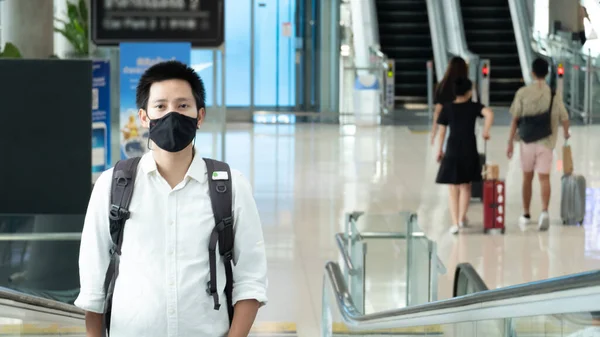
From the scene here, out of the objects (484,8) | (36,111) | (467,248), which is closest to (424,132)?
(484,8)

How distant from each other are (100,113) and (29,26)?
1494 millimetres

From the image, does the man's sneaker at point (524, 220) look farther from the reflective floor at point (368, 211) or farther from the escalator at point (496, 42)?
the escalator at point (496, 42)

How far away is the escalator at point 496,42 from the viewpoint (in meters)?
25.5

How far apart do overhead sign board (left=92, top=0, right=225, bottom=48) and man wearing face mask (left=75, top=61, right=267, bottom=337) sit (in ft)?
24.5

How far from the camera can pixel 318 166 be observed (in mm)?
16672

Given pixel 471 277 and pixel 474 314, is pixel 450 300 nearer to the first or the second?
pixel 474 314

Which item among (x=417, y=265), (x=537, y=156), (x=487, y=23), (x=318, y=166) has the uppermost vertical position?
(x=487, y=23)

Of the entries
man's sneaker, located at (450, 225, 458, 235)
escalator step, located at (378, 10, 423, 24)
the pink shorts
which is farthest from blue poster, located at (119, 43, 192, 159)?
escalator step, located at (378, 10, 423, 24)

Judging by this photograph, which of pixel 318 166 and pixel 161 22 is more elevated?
pixel 161 22

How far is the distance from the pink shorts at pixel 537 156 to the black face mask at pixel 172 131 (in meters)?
8.64

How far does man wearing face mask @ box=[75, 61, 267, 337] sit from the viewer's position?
3221 mm

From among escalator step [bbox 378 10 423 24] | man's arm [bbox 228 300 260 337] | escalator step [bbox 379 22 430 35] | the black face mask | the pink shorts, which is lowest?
the pink shorts

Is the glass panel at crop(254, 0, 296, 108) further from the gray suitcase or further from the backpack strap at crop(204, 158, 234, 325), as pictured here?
the backpack strap at crop(204, 158, 234, 325)

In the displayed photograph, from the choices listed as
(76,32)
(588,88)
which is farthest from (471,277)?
(588,88)
